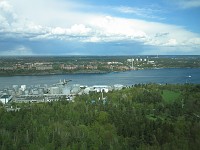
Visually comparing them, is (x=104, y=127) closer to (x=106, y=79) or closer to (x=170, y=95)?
(x=170, y=95)

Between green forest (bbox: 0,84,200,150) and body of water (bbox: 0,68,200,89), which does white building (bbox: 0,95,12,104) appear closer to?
green forest (bbox: 0,84,200,150)

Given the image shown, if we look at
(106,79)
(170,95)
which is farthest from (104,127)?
(106,79)

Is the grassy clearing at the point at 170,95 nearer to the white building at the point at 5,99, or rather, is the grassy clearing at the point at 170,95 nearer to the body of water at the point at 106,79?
the white building at the point at 5,99

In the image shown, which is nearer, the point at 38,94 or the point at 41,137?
the point at 41,137

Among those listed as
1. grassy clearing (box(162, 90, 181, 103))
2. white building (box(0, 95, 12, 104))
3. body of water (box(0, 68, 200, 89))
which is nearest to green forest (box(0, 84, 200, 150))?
grassy clearing (box(162, 90, 181, 103))

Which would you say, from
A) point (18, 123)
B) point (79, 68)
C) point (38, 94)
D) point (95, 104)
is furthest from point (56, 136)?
point (79, 68)

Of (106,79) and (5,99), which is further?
(106,79)

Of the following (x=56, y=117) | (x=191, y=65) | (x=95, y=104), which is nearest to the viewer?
(x=56, y=117)

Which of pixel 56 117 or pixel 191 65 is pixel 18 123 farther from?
pixel 191 65
